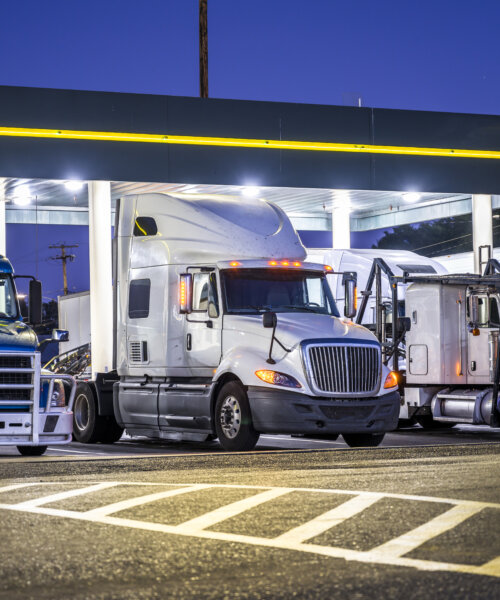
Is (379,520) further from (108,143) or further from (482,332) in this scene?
(108,143)

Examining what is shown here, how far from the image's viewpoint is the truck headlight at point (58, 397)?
1617cm

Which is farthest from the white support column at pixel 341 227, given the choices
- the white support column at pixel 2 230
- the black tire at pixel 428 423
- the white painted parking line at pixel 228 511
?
the white painted parking line at pixel 228 511

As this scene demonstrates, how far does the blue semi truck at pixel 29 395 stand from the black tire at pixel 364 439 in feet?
14.4

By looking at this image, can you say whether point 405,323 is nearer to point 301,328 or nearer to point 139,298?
point 301,328

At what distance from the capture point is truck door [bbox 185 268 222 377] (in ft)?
58.1

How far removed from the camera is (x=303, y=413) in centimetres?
1636

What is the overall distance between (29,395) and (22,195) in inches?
663

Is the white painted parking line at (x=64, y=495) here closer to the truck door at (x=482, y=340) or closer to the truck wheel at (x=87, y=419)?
the truck wheel at (x=87, y=419)

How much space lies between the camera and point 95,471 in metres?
12.5

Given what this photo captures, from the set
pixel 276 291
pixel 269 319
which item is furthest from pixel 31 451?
pixel 276 291

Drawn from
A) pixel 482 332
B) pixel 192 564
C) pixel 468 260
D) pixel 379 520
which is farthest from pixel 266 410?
pixel 468 260

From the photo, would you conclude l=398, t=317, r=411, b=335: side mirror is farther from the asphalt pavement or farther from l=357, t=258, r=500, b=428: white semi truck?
the asphalt pavement

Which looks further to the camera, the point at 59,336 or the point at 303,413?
the point at 59,336

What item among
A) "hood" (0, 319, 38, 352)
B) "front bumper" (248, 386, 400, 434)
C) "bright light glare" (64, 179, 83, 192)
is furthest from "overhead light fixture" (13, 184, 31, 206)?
"front bumper" (248, 386, 400, 434)
